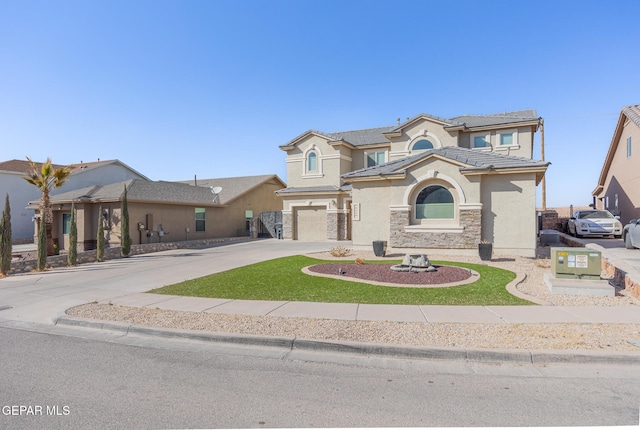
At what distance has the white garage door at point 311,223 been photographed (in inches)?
1027

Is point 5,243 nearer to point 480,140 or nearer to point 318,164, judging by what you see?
point 318,164

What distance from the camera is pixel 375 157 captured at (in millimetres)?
26312

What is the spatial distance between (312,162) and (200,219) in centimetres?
963

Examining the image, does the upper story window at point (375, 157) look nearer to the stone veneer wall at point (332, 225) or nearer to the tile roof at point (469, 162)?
the stone veneer wall at point (332, 225)

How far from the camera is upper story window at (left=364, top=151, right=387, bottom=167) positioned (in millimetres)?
25895

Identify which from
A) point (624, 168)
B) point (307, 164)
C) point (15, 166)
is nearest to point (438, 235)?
point (307, 164)

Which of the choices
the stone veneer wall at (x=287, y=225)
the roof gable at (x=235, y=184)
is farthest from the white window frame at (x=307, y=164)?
the roof gable at (x=235, y=184)

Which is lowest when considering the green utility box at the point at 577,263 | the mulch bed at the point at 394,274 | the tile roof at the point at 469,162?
the mulch bed at the point at 394,274

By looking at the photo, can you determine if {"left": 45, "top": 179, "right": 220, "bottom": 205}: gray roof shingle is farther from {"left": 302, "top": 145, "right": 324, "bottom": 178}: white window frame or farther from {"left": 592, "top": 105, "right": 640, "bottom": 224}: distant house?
{"left": 592, "top": 105, "right": 640, "bottom": 224}: distant house

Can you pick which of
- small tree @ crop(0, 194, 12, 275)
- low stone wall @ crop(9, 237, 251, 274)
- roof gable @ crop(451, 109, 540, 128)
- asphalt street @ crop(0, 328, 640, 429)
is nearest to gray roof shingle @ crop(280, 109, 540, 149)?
roof gable @ crop(451, 109, 540, 128)

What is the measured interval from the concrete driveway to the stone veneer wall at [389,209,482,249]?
6.49m

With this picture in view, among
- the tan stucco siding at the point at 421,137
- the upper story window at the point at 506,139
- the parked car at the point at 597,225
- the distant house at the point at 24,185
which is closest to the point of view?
the parked car at the point at 597,225

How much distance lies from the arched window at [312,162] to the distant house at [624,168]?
2006 centimetres

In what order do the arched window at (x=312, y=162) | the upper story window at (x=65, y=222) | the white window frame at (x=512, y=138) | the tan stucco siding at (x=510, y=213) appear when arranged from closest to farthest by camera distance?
1. the tan stucco siding at (x=510, y=213)
2. the white window frame at (x=512, y=138)
3. the upper story window at (x=65, y=222)
4. the arched window at (x=312, y=162)
